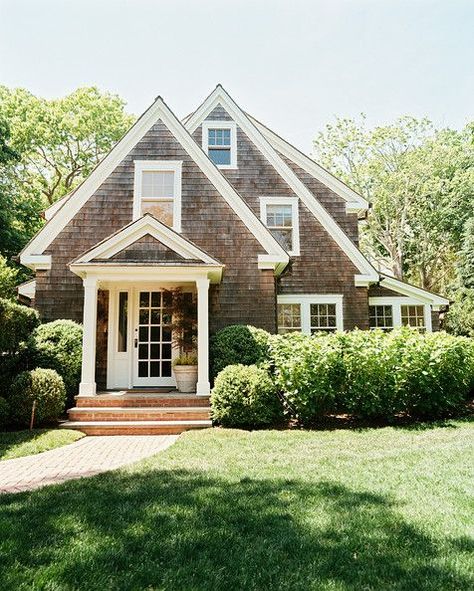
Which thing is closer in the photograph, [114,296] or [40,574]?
[40,574]

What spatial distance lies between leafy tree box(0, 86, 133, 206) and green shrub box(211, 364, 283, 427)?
78.5ft

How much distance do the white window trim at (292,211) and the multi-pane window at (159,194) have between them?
2882 millimetres

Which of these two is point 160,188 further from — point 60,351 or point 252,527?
point 252,527

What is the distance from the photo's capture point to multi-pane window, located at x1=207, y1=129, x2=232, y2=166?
46.4ft

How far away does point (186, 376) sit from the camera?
1023 cm

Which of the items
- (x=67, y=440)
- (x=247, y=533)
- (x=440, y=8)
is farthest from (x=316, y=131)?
(x=247, y=533)

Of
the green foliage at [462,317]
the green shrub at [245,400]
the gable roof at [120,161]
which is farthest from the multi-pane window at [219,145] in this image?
the green foliage at [462,317]

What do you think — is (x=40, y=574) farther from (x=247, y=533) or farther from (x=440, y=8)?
(x=440, y=8)

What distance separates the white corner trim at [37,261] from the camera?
11.1 meters

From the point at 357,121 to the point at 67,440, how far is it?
28.2 meters

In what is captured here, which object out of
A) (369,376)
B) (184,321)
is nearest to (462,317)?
(369,376)

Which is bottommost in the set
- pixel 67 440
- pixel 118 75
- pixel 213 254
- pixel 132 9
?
pixel 67 440

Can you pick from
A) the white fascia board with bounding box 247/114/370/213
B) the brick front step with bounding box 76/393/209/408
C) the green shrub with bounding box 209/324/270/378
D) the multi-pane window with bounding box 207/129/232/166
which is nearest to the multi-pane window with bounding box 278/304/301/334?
the green shrub with bounding box 209/324/270/378

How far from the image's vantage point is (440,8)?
6.36 metres
